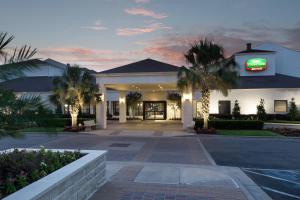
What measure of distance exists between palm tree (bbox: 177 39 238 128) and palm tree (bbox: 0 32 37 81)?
1912 centimetres

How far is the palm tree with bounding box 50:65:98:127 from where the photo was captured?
24109 millimetres

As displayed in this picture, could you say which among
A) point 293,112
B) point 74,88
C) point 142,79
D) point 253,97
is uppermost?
point 142,79

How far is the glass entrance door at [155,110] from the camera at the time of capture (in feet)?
134

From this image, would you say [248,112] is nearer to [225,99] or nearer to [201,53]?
[225,99]

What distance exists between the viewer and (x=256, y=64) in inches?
1364

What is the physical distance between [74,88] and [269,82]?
2172cm

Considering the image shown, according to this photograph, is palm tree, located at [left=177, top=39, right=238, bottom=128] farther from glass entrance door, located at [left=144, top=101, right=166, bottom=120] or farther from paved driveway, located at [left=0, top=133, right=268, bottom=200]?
glass entrance door, located at [left=144, top=101, right=166, bottom=120]

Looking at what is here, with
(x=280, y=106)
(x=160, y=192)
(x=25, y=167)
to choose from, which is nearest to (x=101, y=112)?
(x=280, y=106)

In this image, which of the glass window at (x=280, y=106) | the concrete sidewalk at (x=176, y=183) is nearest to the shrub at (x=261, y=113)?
the glass window at (x=280, y=106)

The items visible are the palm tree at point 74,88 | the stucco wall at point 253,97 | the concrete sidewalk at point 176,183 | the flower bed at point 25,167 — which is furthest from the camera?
the stucco wall at point 253,97

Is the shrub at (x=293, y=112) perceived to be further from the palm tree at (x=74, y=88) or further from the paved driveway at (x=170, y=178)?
the palm tree at (x=74, y=88)

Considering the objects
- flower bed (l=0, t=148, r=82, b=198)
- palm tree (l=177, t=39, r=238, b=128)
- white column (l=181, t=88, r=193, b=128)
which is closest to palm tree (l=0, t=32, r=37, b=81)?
flower bed (l=0, t=148, r=82, b=198)

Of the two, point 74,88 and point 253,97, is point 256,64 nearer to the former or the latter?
point 253,97

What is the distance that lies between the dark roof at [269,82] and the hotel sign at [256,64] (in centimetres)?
101
